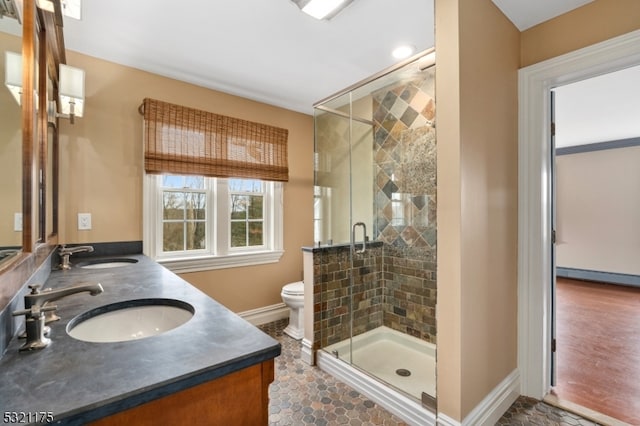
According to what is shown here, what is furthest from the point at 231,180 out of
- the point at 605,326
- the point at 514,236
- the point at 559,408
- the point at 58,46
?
the point at 605,326

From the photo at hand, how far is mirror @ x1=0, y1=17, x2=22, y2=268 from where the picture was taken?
0.98 meters

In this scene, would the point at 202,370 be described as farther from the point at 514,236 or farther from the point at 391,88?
the point at 391,88

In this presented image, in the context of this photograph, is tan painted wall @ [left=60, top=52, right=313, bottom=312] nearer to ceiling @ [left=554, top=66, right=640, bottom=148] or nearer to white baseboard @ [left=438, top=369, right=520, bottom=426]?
white baseboard @ [left=438, top=369, right=520, bottom=426]

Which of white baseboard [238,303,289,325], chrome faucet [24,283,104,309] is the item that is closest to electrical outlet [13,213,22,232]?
chrome faucet [24,283,104,309]

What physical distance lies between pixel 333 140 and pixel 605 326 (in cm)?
348

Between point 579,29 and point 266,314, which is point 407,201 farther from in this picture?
point 266,314

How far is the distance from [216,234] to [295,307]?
41.3 inches

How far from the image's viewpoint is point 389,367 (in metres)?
2.28

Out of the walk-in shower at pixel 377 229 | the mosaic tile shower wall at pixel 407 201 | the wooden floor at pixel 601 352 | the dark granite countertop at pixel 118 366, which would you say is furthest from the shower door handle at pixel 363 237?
the dark granite countertop at pixel 118 366

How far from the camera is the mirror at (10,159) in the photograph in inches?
38.8

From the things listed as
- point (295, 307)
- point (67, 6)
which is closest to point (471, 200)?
point (295, 307)

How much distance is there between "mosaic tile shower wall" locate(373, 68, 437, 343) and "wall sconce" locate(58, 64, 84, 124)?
7.45 feet

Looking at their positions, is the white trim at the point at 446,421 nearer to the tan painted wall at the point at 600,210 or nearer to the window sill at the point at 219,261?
the window sill at the point at 219,261

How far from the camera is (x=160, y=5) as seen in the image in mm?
1758
